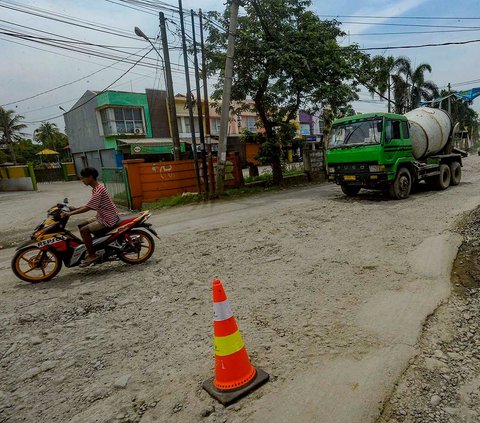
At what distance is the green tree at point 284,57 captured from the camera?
13391 mm

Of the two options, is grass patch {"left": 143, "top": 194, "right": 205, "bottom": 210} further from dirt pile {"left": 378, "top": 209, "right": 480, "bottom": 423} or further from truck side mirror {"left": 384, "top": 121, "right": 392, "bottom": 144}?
dirt pile {"left": 378, "top": 209, "right": 480, "bottom": 423}

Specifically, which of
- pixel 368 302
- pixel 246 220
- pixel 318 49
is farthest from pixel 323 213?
pixel 318 49

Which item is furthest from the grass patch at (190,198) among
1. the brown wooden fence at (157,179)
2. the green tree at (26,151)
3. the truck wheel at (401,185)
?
the green tree at (26,151)

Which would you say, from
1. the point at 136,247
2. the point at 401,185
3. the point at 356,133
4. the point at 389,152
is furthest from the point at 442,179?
the point at 136,247

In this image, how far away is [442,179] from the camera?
1218cm

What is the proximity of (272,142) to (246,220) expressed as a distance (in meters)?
7.25

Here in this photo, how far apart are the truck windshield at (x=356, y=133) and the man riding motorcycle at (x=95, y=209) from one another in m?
7.67

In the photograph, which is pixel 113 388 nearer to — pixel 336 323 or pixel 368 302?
pixel 336 323

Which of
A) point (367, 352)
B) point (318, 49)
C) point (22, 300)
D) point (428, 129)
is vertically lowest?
point (367, 352)

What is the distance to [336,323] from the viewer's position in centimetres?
343

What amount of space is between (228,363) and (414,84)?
3623 centimetres

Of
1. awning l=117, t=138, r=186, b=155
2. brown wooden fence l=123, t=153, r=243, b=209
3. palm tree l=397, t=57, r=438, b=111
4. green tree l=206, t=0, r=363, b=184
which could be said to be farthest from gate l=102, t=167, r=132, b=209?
palm tree l=397, t=57, r=438, b=111

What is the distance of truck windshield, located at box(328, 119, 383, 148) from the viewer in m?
9.89

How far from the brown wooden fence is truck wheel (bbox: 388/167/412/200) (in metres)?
7.38
